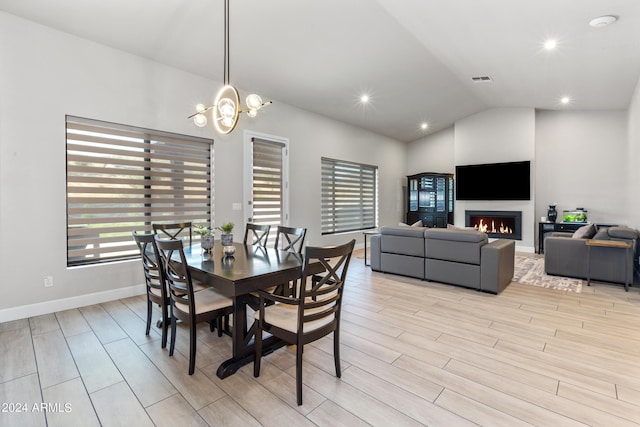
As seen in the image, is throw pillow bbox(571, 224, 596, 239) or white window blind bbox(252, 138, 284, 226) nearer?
throw pillow bbox(571, 224, 596, 239)

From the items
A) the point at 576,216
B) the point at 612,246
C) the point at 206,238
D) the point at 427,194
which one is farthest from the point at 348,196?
the point at 206,238

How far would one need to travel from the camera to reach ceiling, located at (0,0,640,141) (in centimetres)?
333

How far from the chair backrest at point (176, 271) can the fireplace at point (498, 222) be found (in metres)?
7.26

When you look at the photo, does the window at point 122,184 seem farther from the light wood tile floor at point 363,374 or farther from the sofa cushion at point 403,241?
the sofa cushion at point 403,241

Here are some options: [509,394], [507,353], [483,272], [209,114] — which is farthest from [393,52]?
[509,394]

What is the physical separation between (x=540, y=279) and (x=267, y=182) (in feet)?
15.5

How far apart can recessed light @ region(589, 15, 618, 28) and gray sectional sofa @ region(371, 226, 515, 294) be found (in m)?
2.63

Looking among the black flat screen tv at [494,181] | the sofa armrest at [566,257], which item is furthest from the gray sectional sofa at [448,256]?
the black flat screen tv at [494,181]

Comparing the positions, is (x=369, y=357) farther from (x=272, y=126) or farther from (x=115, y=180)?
(x=272, y=126)

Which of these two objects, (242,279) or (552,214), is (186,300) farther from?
(552,214)

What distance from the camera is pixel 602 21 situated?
338 centimetres

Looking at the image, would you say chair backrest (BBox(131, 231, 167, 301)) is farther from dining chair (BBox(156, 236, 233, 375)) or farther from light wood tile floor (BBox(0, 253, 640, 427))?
light wood tile floor (BBox(0, 253, 640, 427))

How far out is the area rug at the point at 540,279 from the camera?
4.43 m

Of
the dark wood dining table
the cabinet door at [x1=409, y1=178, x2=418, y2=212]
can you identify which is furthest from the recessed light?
the cabinet door at [x1=409, y1=178, x2=418, y2=212]
